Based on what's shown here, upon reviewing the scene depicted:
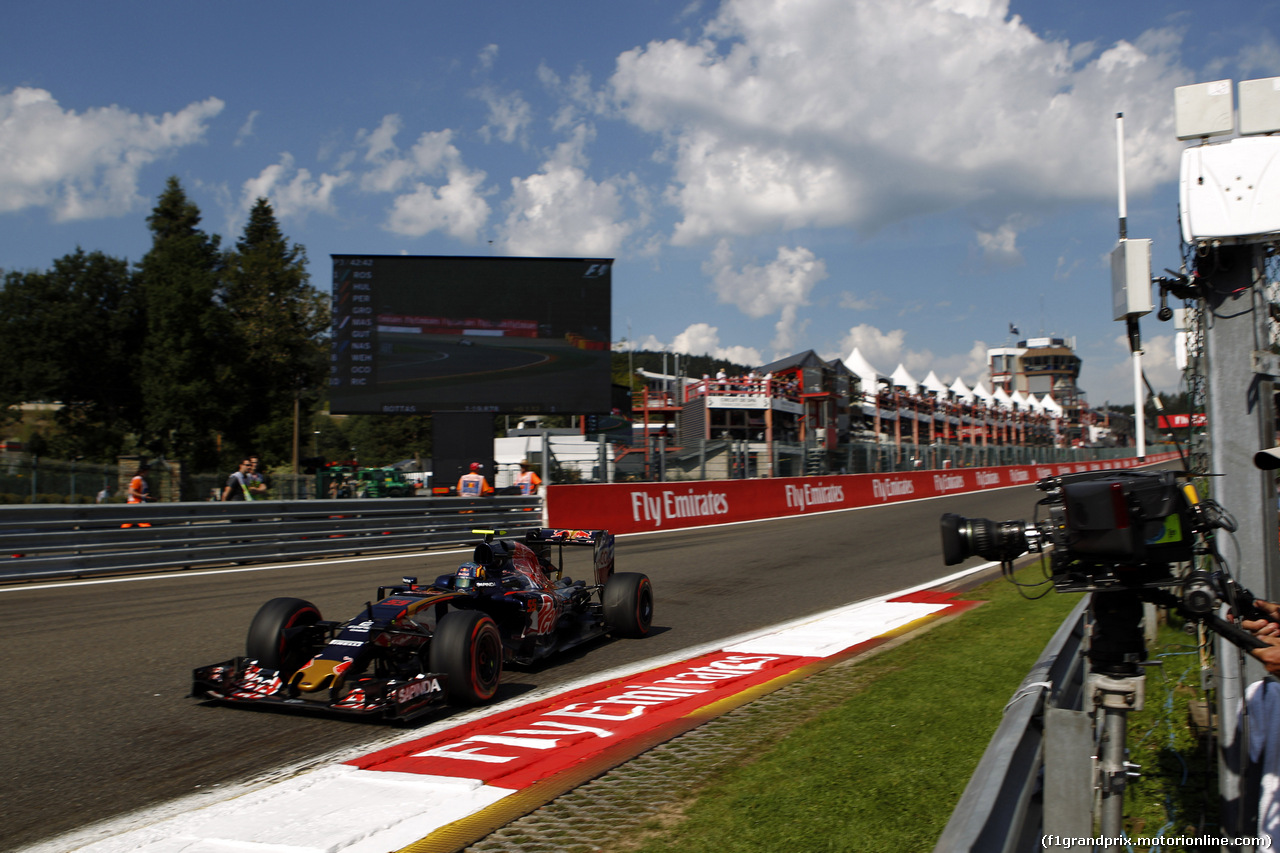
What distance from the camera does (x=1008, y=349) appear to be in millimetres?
A: 158875

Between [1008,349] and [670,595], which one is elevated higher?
[1008,349]

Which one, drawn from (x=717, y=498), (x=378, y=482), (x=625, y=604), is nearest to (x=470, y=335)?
(x=717, y=498)

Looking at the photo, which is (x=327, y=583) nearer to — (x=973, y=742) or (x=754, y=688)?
(x=754, y=688)

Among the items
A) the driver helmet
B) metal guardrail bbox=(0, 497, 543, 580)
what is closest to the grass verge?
the driver helmet

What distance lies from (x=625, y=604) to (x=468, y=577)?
5.88ft

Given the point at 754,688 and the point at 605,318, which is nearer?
the point at 754,688

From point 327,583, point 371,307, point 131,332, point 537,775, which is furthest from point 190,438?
point 537,775

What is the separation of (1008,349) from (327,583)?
164573 mm

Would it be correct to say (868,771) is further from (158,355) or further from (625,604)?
(158,355)

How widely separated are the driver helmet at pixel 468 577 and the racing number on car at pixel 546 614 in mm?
496

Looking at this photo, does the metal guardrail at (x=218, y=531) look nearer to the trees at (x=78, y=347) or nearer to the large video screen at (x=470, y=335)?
the large video screen at (x=470, y=335)

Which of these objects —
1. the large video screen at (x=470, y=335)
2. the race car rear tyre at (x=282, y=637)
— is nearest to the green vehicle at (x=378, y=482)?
the large video screen at (x=470, y=335)

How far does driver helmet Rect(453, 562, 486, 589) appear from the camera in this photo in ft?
21.3

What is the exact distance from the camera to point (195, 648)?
22.9 feet
